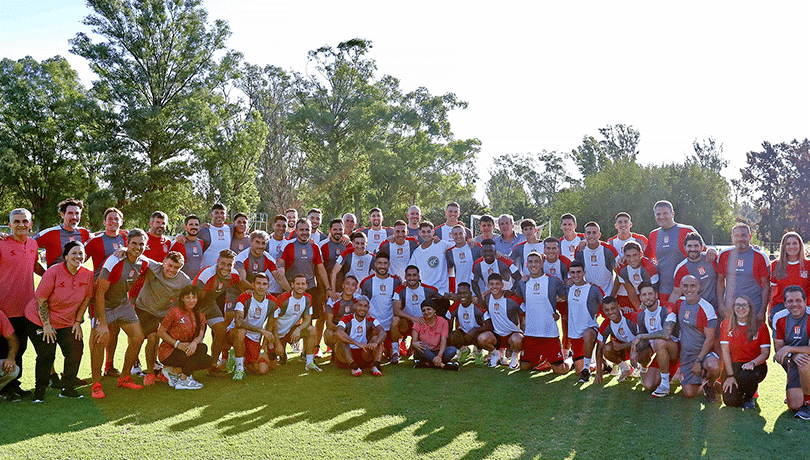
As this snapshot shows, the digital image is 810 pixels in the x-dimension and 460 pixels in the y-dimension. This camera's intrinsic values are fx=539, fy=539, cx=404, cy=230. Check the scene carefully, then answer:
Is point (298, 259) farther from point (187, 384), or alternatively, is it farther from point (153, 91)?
point (153, 91)

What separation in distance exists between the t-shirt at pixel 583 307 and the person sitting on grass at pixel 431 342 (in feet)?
5.07

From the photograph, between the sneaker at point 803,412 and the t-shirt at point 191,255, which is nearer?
the sneaker at point 803,412

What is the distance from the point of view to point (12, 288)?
5.26 meters

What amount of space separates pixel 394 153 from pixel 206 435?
100ft

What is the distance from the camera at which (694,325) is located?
5.69 m

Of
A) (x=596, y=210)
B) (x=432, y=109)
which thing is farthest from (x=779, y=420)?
(x=596, y=210)

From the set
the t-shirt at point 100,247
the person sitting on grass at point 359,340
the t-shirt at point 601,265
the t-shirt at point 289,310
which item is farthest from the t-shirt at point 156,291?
the t-shirt at point 601,265

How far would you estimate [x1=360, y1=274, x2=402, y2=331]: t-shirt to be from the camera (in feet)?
24.0

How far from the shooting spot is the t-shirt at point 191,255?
7125mm

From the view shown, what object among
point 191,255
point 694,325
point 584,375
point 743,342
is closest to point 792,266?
point 743,342

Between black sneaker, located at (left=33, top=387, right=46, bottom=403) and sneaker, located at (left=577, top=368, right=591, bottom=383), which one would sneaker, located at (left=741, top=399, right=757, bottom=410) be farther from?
black sneaker, located at (left=33, top=387, right=46, bottom=403)

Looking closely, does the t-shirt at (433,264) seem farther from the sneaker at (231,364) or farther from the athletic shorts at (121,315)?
the athletic shorts at (121,315)

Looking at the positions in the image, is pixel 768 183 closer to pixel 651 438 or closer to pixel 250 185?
pixel 250 185

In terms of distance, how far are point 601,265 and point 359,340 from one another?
10.9ft
